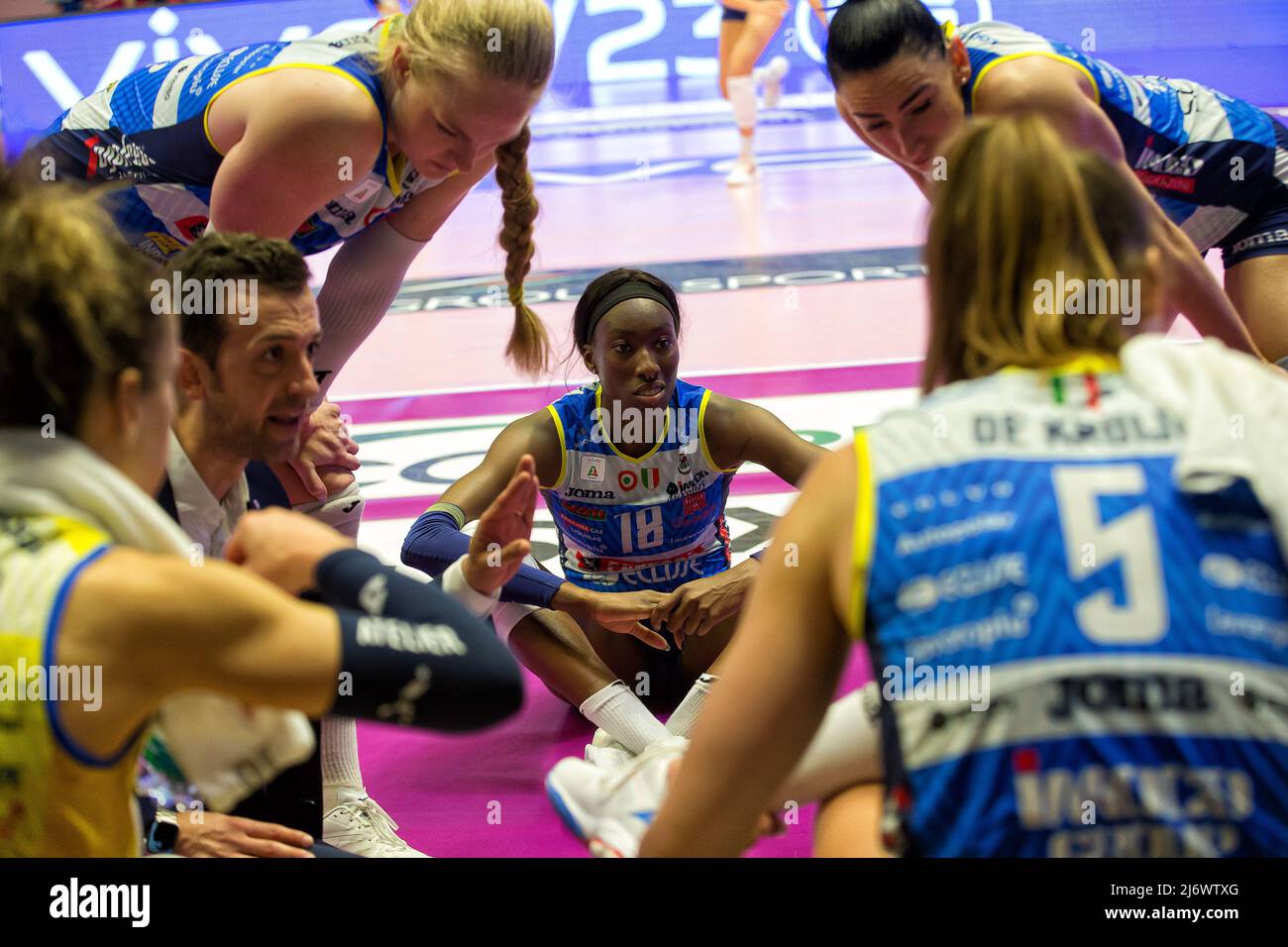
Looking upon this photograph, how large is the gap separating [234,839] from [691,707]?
1238 mm

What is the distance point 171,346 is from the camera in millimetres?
1309

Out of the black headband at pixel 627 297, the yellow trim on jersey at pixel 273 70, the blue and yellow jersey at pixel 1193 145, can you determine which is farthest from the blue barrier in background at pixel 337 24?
the yellow trim on jersey at pixel 273 70

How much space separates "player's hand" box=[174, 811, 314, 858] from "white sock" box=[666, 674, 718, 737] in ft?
3.70

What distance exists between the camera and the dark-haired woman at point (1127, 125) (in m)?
2.87

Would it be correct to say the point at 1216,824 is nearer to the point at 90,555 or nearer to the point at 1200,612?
the point at 1200,612

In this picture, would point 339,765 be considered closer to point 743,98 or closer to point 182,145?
point 182,145

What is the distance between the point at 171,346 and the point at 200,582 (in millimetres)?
277

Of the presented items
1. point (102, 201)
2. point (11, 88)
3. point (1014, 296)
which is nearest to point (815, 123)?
point (11, 88)

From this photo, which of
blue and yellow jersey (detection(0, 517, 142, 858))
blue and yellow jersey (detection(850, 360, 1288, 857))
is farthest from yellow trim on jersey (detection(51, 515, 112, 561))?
blue and yellow jersey (detection(850, 360, 1288, 857))

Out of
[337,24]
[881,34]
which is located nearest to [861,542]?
[881,34]

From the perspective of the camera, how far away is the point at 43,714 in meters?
1.15
